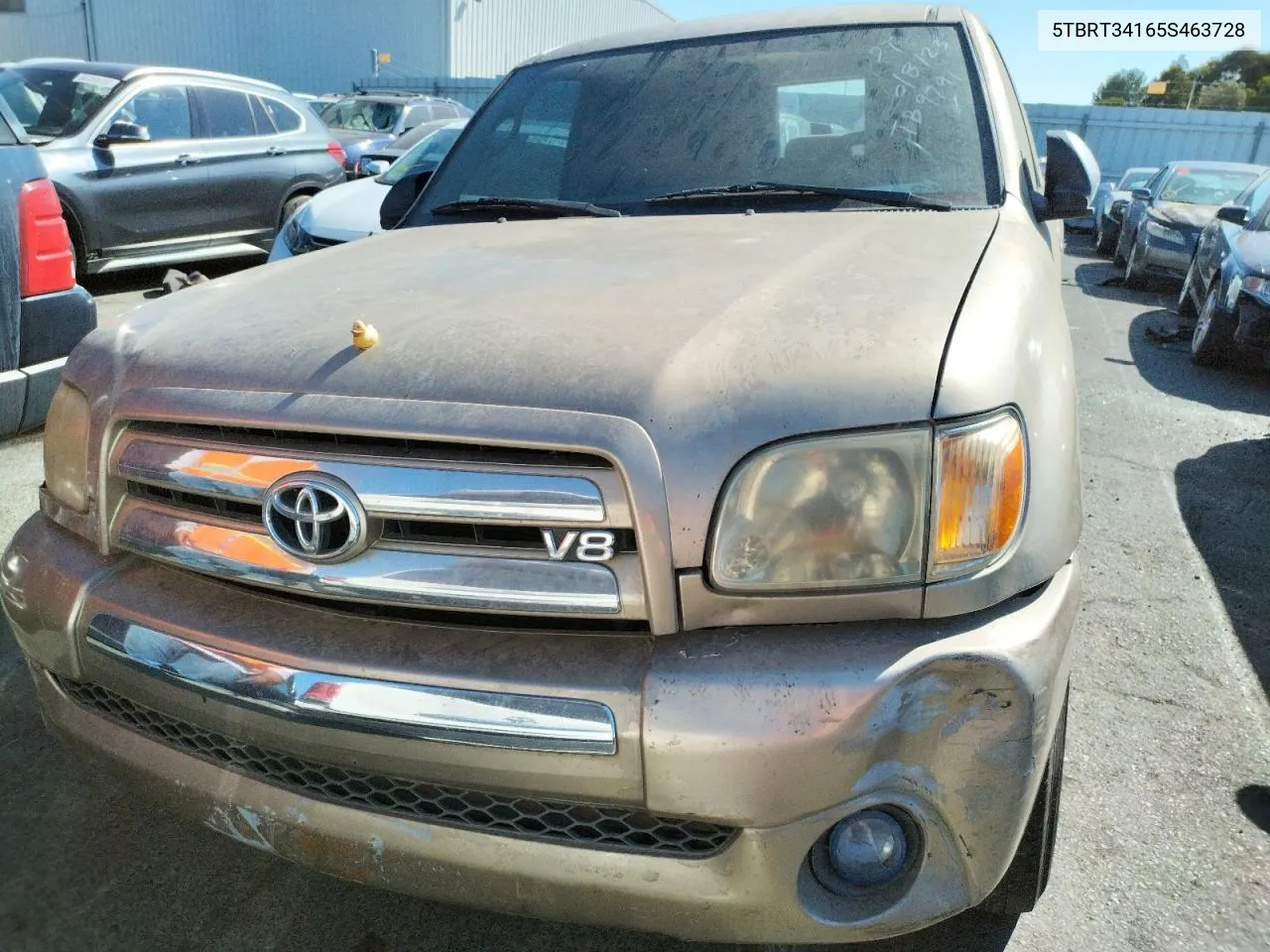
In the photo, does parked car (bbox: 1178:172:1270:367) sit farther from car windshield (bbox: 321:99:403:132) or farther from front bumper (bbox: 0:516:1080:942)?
car windshield (bbox: 321:99:403:132)

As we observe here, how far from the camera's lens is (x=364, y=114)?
49.1ft

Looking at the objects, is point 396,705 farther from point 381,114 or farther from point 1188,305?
point 381,114

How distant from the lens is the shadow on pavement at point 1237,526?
126 inches

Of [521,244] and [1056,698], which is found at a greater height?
[521,244]

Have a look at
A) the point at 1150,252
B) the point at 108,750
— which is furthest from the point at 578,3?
the point at 108,750

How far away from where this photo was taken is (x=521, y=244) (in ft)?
7.58

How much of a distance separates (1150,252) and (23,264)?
33.2ft

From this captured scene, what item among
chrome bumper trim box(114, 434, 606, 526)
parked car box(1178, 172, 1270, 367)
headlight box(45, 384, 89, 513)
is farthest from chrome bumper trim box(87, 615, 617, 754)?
parked car box(1178, 172, 1270, 367)

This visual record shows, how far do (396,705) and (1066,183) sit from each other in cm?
220

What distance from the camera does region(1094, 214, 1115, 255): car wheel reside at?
13.9 meters

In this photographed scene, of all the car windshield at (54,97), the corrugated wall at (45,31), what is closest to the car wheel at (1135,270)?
the car windshield at (54,97)

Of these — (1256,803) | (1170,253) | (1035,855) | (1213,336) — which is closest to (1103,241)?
(1170,253)

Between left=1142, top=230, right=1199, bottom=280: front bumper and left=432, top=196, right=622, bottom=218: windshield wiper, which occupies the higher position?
left=432, top=196, right=622, bottom=218: windshield wiper

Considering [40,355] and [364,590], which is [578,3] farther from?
[364,590]
